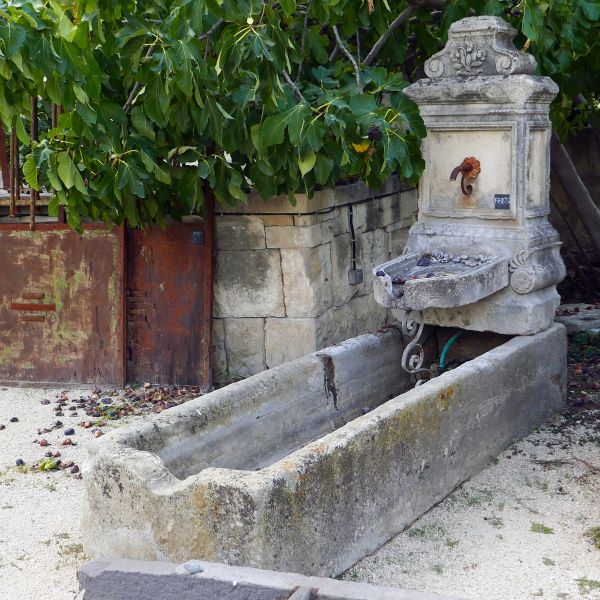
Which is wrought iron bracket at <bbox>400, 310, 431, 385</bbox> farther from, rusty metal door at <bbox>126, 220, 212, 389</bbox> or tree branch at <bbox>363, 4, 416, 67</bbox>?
tree branch at <bbox>363, 4, 416, 67</bbox>

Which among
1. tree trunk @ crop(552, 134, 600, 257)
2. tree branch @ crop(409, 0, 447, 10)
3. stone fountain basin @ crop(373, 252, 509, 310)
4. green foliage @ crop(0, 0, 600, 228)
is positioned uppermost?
tree branch @ crop(409, 0, 447, 10)

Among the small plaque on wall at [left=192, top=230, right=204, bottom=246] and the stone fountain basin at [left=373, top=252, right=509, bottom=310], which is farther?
the small plaque on wall at [left=192, top=230, right=204, bottom=246]

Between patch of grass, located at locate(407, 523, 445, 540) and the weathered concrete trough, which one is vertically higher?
the weathered concrete trough

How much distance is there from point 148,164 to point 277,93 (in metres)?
0.86

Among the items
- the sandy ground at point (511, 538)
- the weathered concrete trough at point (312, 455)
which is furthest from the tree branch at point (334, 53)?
the sandy ground at point (511, 538)

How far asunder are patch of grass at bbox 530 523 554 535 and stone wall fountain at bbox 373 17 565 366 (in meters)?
1.40

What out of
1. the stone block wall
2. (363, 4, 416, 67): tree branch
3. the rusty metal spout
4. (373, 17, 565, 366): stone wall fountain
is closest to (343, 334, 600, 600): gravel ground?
(373, 17, 565, 366): stone wall fountain

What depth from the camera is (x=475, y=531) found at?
4785mm

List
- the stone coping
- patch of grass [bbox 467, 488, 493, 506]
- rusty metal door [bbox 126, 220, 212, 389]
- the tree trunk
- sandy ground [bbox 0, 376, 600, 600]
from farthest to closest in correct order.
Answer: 1. the tree trunk
2. rusty metal door [bbox 126, 220, 212, 389]
3. the stone coping
4. patch of grass [bbox 467, 488, 493, 506]
5. sandy ground [bbox 0, 376, 600, 600]

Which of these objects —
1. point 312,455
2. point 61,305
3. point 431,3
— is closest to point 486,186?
point 431,3

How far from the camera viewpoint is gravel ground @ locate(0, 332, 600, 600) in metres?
4.30

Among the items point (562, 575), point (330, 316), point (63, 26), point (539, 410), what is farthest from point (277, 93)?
point (562, 575)

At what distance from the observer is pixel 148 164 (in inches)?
236

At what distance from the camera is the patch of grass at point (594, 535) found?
15.2 ft
